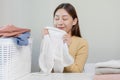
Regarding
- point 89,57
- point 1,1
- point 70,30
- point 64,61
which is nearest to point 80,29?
point 70,30

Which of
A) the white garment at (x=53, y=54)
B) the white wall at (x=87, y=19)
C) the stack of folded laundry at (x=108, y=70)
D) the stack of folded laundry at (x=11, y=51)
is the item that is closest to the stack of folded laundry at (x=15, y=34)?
the stack of folded laundry at (x=11, y=51)

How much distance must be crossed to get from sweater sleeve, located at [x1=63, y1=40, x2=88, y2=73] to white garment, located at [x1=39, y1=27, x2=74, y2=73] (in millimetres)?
143

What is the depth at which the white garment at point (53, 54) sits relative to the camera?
1228 millimetres

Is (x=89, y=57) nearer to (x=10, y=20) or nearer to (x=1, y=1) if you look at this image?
(x=10, y=20)

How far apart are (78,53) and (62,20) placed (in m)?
0.24

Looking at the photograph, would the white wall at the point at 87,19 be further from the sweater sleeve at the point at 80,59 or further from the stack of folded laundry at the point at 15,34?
the stack of folded laundry at the point at 15,34

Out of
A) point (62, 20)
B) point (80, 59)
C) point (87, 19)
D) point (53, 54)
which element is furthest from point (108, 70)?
point (87, 19)

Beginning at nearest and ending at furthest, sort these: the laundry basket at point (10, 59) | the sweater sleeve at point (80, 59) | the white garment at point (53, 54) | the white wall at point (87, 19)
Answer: the laundry basket at point (10, 59) < the white garment at point (53, 54) < the sweater sleeve at point (80, 59) < the white wall at point (87, 19)

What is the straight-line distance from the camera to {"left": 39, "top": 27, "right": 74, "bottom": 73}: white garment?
Answer: 1.23m

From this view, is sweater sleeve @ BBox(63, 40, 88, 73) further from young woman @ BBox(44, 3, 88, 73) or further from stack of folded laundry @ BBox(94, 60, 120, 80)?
stack of folded laundry @ BBox(94, 60, 120, 80)

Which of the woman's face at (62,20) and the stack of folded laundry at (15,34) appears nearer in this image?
the stack of folded laundry at (15,34)

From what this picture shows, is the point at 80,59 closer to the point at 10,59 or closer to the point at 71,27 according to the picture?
the point at 71,27

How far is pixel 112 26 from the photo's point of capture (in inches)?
63.9

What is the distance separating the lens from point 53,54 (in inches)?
48.2
